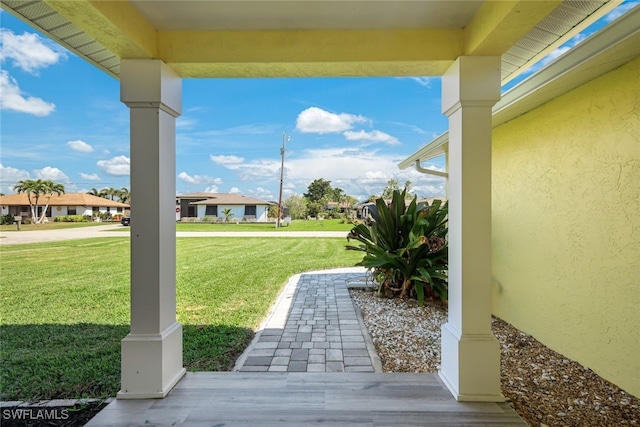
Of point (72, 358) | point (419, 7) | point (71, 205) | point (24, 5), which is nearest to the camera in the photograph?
point (24, 5)

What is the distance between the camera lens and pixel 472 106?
1.87 meters

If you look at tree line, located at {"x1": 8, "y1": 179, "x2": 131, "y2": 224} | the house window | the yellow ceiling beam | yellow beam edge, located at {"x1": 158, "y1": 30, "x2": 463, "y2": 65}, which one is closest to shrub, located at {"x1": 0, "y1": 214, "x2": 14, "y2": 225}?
tree line, located at {"x1": 8, "y1": 179, "x2": 131, "y2": 224}

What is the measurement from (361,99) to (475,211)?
1407 centimetres

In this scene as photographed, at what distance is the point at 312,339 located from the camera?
2914 millimetres

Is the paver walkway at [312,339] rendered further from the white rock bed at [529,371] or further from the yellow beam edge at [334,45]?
the yellow beam edge at [334,45]

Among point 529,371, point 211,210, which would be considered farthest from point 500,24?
point 211,210

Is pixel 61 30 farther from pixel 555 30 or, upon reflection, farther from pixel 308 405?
pixel 555 30

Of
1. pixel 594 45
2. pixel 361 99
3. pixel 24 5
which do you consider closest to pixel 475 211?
pixel 594 45

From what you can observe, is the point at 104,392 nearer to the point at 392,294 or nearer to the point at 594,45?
the point at 392,294

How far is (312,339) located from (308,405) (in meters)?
1.12

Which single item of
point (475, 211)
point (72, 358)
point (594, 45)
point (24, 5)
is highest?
point (24, 5)

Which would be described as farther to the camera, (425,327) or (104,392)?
(425,327)

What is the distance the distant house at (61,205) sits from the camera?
12.6 m

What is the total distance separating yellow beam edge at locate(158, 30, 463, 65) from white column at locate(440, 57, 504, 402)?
186 millimetres
